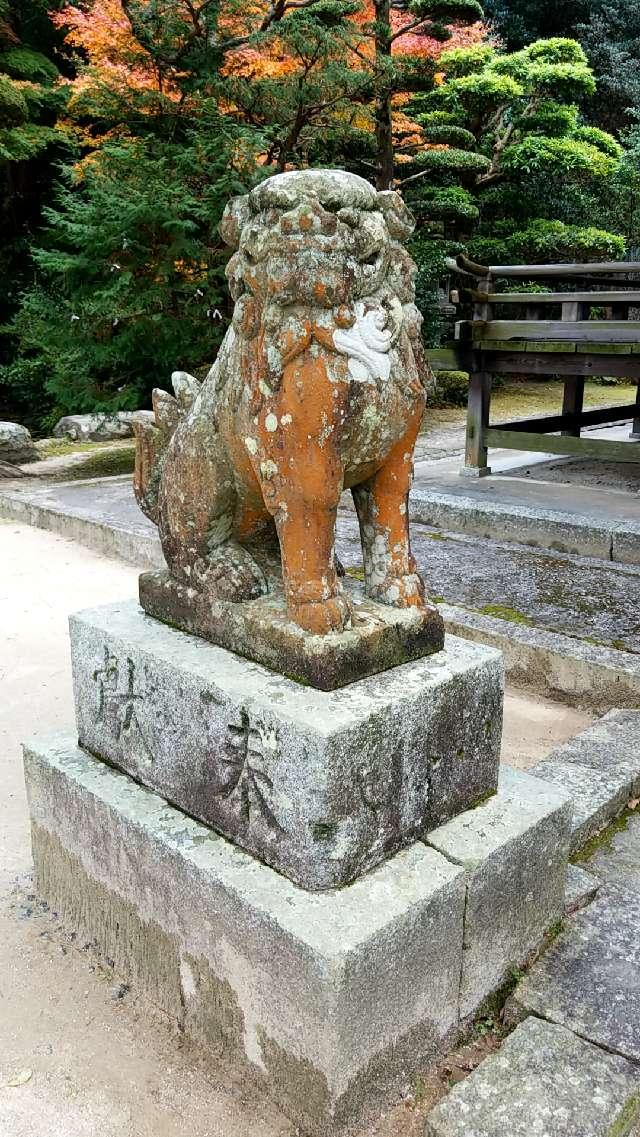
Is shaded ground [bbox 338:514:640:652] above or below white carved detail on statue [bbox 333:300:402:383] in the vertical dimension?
below

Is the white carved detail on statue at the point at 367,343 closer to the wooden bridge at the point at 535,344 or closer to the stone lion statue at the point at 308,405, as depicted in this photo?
the stone lion statue at the point at 308,405

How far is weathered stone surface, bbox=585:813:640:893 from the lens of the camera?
2.32 meters

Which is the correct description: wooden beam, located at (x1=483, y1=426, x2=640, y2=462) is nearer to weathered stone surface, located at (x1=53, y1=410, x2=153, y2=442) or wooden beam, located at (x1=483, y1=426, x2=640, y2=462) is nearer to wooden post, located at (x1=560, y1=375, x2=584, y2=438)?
wooden post, located at (x1=560, y1=375, x2=584, y2=438)

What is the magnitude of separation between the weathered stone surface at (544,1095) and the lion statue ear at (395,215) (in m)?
1.76

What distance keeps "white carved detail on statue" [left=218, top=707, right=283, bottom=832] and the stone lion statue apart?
257 millimetres

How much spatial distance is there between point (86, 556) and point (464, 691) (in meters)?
4.59

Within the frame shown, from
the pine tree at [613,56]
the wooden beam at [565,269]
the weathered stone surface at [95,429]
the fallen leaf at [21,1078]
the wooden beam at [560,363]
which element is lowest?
the fallen leaf at [21,1078]

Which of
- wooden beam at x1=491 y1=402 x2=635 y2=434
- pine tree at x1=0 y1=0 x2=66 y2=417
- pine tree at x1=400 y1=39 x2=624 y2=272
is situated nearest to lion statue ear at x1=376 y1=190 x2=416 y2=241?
wooden beam at x1=491 y1=402 x2=635 y2=434

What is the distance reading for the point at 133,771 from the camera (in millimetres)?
2215

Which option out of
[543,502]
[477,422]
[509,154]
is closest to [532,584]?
[543,502]

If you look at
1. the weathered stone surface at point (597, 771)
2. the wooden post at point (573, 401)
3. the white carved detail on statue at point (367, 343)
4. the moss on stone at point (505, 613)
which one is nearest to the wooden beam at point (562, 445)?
the wooden post at point (573, 401)

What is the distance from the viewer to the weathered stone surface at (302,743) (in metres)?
1.72

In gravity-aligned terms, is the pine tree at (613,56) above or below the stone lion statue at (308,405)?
above

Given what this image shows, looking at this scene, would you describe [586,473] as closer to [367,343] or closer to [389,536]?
[389,536]
